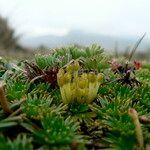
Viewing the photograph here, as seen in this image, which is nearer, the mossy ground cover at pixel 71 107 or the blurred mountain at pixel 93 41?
the mossy ground cover at pixel 71 107

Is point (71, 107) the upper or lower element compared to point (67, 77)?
lower

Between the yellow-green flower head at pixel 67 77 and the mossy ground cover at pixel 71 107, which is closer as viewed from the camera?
the mossy ground cover at pixel 71 107

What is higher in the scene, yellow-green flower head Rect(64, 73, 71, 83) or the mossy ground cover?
yellow-green flower head Rect(64, 73, 71, 83)

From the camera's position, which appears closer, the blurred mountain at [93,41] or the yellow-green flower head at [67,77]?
the yellow-green flower head at [67,77]

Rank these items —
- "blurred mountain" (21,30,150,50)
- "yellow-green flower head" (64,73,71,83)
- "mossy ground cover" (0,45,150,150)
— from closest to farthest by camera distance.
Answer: "mossy ground cover" (0,45,150,150), "yellow-green flower head" (64,73,71,83), "blurred mountain" (21,30,150,50)

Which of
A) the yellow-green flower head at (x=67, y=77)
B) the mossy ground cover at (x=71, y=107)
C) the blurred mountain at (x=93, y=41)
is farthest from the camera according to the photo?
the blurred mountain at (x=93, y=41)

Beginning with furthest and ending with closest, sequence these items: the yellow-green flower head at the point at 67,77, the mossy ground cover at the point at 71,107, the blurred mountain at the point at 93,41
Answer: the blurred mountain at the point at 93,41 < the yellow-green flower head at the point at 67,77 < the mossy ground cover at the point at 71,107

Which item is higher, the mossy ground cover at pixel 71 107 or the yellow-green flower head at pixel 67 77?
the yellow-green flower head at pixel 67 77

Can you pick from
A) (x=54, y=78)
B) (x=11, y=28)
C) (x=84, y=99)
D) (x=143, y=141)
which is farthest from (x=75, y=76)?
(x=11, y=28)
